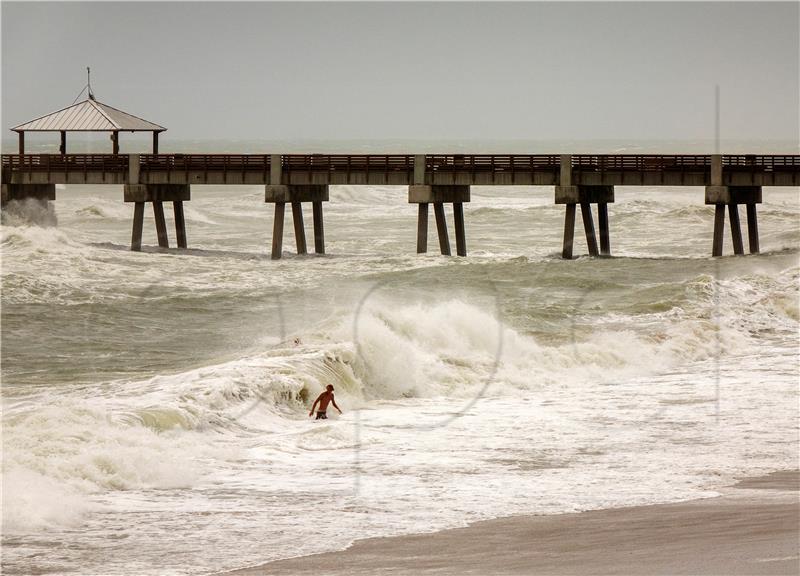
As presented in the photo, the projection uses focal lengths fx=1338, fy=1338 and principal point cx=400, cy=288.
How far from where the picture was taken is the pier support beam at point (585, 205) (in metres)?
46.5

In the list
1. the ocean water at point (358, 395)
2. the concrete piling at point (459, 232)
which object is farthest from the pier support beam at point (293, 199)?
the concrete piling at point (459, 232)

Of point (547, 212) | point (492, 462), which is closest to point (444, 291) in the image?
point (492, 462)

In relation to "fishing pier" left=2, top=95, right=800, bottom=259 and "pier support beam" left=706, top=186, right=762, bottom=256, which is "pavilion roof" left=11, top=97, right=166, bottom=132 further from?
"pier support beam" left=706, top=186, right=762, bottom=256

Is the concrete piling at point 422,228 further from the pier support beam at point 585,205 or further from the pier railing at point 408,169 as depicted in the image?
the pier support beam at point 585,205

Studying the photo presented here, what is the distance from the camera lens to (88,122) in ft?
178

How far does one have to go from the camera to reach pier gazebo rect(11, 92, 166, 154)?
53.7 m

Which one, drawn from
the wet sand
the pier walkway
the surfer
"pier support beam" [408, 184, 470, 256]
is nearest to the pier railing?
the pier walkway

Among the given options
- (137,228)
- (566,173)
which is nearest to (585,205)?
(566,173)

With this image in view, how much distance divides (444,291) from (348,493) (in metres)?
22.9

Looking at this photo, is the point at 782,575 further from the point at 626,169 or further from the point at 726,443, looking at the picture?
the point at 626,169

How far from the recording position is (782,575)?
1155 centimetres

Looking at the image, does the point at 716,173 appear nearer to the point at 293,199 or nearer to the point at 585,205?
the point at 585,205

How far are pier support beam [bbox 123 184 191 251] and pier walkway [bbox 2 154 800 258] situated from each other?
1.8 inches

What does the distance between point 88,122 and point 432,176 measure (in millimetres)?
15740
